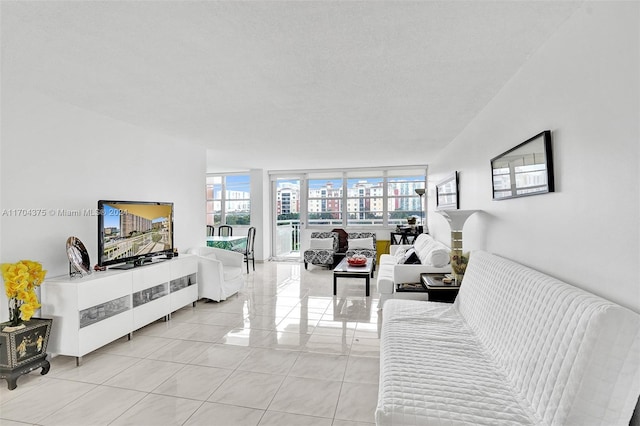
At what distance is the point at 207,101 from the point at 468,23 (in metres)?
2.38

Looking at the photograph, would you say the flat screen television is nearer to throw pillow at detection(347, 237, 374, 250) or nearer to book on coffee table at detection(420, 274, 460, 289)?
book on coffee table at detection(420, 274, 460, 289)

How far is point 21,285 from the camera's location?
2.56 metres

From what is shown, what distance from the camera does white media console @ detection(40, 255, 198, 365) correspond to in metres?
2.89

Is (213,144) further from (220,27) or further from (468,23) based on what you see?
(468,23)

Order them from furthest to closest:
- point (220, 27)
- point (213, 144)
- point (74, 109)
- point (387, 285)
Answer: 1. point (213, 144)
2. point (387, 285)
3. point (74, 109)
4. point (220, 27)

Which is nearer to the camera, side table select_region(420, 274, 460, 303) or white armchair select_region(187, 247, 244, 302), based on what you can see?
side table select_region(420, 274, 460, 303)

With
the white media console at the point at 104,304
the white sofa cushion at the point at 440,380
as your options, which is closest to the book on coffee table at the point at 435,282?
the white sofa cushion at the point at 440,380

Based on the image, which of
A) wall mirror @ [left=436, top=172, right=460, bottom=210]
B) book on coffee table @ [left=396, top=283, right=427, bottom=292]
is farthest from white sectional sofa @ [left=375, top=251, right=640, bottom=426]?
wall mirror @ [left=436, top=172, right=460, bottom=210]

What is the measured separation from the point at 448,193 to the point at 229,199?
20.2 feet

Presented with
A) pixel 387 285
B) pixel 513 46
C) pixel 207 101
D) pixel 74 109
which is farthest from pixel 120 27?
pixel 387 285

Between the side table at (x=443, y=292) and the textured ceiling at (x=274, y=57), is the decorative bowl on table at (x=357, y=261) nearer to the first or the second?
the side table at (x=443, y=292)

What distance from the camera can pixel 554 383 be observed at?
1.44 meters

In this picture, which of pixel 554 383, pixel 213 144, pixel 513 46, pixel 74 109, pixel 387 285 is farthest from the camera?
pixel 213 144

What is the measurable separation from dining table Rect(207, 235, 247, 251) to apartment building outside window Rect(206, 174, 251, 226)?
5.76 ft
